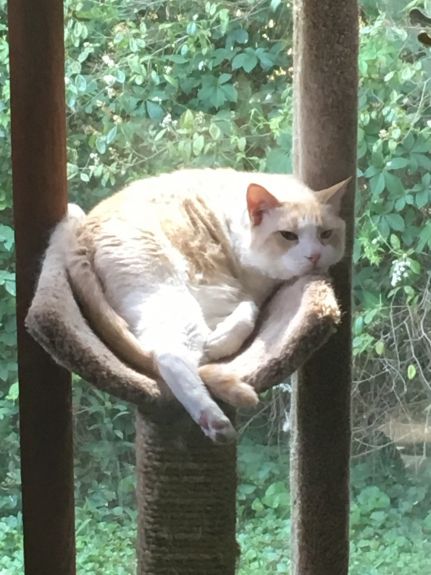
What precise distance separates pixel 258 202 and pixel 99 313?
27 centimetres

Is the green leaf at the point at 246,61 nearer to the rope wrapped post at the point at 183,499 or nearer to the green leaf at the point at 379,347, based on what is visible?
the green leaf at the point at 379,347

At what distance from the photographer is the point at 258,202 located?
4.19ft

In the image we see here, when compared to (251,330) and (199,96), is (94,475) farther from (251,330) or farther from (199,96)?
(199,96)

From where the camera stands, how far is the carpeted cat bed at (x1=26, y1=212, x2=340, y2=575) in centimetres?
111

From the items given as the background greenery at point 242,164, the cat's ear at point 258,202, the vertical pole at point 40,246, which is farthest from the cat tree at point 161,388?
the background greenery at point 242,164

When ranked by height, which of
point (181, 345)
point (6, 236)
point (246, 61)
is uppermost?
point (246, 61)

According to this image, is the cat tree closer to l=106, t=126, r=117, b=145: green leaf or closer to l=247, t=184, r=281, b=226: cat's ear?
l=247, t=184, r=281, b=226: cat's ear

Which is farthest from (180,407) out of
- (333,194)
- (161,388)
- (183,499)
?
(333,194)

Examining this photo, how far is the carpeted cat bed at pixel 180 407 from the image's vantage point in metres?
1.11

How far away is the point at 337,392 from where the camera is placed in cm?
141

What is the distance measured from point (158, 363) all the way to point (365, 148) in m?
0.67

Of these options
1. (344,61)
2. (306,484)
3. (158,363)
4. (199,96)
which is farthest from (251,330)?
(199,96)

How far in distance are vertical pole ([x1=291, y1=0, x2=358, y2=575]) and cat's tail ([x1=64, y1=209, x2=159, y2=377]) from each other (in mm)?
334

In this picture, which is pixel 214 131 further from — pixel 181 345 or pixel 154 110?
pixel 181 345
